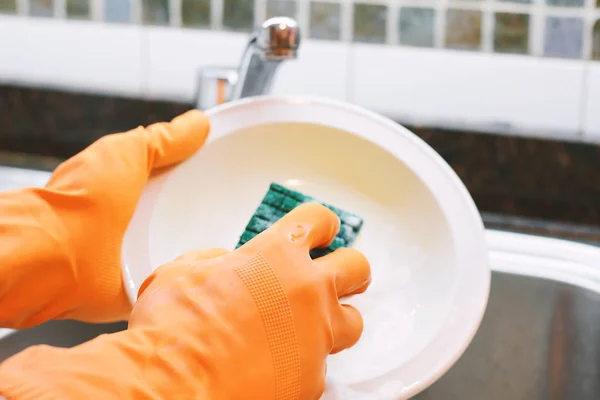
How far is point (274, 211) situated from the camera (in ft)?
1.55

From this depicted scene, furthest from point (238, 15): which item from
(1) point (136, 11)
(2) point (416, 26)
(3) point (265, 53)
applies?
(3) point (265, 53)

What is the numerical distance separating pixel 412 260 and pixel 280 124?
18cm

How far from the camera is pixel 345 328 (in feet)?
1.26

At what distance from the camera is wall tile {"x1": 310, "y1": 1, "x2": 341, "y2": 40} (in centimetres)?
85

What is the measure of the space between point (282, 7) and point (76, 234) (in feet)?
1.79

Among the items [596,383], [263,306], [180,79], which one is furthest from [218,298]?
[180,79]

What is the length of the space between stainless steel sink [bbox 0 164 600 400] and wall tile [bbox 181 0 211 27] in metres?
0.49

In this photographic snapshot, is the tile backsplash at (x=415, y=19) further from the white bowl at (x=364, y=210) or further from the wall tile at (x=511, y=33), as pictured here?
the white bowl at (x=364, y=210)

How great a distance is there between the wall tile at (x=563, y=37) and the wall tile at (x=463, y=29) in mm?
89

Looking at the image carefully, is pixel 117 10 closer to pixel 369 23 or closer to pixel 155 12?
pixel 155 12

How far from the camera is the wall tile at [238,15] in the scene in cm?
88

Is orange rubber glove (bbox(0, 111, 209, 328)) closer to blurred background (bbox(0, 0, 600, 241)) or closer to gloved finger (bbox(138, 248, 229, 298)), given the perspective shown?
gloved finger (bbox(138, 248, 229, 298))

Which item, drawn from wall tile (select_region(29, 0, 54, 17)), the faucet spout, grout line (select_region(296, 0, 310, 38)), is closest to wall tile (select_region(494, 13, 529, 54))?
grout line (select_region(296, 0, 310, 38))

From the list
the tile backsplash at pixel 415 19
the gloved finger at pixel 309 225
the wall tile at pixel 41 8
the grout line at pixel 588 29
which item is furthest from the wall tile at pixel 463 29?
the wall tile at pixel 41 8
